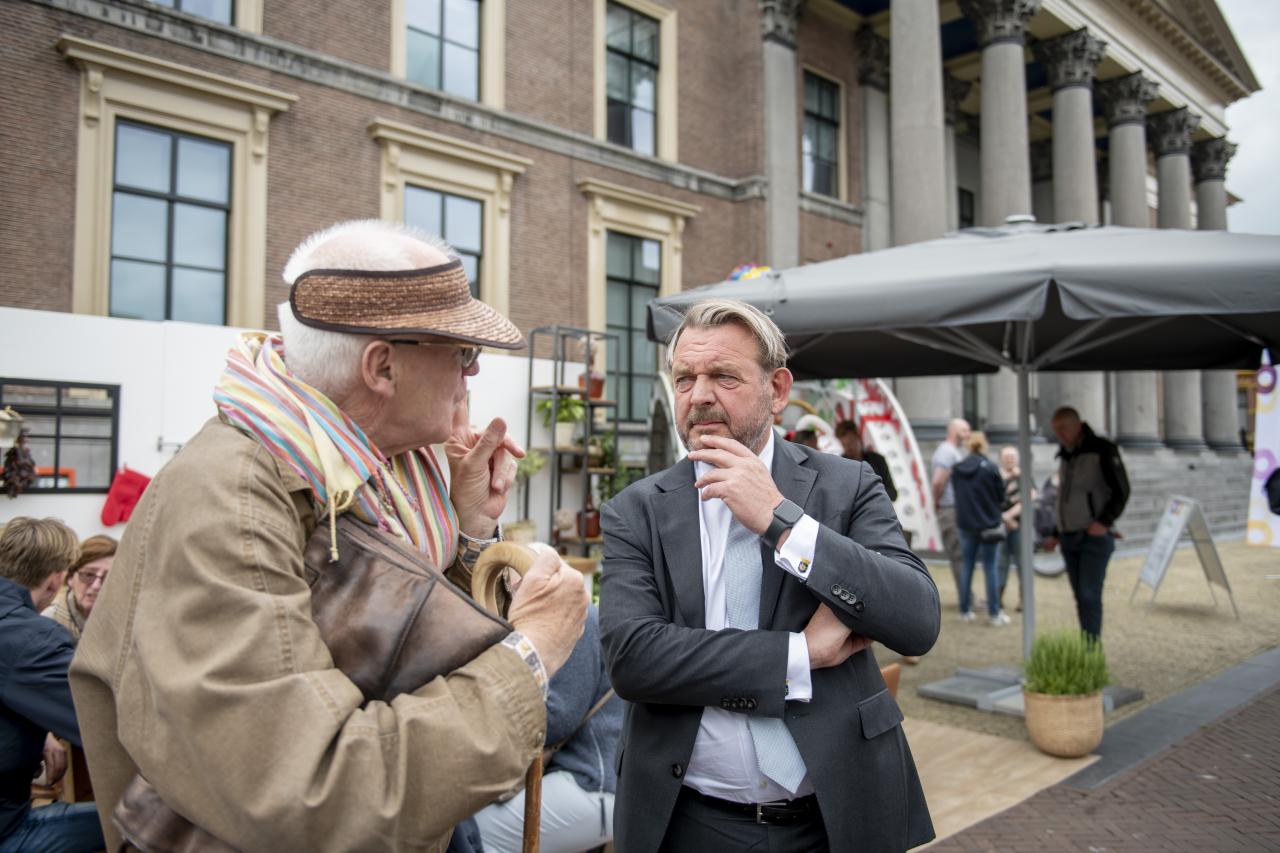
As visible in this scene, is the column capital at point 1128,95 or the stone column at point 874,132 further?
the column capital at point 1128,95

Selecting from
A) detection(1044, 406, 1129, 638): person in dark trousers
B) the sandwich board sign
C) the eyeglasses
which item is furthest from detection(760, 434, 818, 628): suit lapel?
the sandwich board sign

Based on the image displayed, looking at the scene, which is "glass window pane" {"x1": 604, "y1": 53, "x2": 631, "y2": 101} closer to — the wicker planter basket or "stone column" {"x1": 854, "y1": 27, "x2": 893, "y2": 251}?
"stone column" {"x1": 854, "y1": 27, "x2": 893, "y2": 251}

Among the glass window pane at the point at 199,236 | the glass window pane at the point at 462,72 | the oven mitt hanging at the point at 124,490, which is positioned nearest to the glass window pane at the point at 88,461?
the oven mitt hanging at the point at 124,490

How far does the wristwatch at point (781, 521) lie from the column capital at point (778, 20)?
18.1m

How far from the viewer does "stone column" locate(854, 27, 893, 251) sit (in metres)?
20.3

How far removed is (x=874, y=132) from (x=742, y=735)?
2084cm

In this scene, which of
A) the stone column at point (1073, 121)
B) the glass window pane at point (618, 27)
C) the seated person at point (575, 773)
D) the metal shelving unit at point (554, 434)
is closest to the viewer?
the seated person at point (575, 773)

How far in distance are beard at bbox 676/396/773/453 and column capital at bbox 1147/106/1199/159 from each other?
3060 centimetres

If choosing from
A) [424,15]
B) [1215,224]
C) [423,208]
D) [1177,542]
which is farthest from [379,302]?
[1215,224]

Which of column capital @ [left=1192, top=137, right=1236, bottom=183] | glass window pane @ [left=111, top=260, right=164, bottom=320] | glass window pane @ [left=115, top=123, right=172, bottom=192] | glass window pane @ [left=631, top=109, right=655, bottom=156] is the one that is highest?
column capital @ [left=1192, top=137, right=1236, bottom=183]

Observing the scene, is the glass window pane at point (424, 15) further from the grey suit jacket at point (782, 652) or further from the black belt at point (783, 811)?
the black belt at point (783, 811)

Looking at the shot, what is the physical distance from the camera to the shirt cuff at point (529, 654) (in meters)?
1.28

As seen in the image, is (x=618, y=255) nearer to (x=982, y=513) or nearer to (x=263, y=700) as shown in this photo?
(x=982, y=513)

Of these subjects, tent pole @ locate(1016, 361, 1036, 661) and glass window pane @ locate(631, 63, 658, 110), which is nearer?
tent pole @ locate(1016, 361, 1036, 661)
